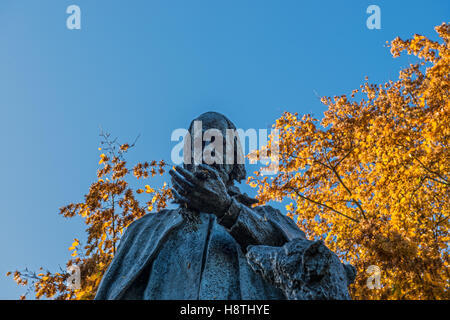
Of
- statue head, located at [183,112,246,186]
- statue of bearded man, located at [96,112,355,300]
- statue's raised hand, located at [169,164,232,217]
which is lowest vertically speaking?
statue of bearded man, located at [96,112,355,300]

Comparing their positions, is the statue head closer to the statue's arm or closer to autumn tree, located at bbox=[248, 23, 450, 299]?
the statue's arm

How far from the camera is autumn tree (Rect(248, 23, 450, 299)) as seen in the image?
718cm

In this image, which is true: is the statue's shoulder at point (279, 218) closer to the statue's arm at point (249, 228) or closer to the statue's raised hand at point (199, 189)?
the statue's arm at point (249, 228)

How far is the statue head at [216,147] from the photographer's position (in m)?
3.47

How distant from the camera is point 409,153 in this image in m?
9.08

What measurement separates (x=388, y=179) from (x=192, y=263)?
27.4 ft

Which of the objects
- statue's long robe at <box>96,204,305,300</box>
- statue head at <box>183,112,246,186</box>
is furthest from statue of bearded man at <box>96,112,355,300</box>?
statue head at <box>183,112,246,186</box>

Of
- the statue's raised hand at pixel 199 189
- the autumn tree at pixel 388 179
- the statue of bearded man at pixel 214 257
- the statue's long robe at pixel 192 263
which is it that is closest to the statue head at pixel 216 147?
the statue of bearded man at pixel 214 257

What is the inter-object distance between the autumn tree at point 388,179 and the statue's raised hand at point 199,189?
17.6 feet

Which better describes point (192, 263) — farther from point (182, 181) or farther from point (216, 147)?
point (216, 147)

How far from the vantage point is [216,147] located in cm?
355

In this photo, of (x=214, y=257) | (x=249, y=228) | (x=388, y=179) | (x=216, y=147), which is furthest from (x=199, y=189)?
(x=388, y=179)

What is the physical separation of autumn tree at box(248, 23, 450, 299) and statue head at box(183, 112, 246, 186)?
14.2 ft

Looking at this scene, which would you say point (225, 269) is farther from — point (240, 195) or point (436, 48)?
point (436, 48)
